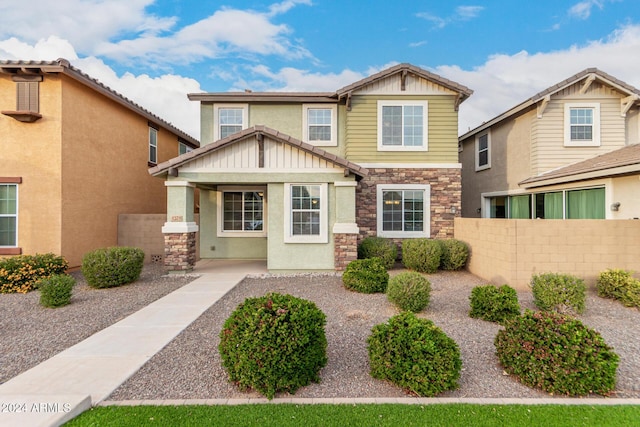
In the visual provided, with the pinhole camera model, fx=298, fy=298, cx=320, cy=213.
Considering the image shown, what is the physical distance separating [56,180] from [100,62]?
1771cm

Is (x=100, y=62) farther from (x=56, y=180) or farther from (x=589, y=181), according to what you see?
(x=589, y=181)

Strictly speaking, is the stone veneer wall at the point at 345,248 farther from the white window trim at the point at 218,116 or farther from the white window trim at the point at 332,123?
the white window trim at the point at 218,116

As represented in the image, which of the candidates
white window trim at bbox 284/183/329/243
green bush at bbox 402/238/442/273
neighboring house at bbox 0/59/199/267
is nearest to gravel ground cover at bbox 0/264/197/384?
neighboring house at bbox 0/59/199/267

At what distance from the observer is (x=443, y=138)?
39.0 feet

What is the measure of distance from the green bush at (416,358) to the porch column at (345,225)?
5869mm

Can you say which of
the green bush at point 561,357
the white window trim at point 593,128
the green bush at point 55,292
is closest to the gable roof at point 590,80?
the white window trim at point 593,128

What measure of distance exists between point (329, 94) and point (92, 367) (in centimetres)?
1115

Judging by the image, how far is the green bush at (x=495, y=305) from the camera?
571 centimetres

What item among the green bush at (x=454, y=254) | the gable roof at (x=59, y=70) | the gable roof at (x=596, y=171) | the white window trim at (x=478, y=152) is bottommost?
the green bush at (x=454, y=254)

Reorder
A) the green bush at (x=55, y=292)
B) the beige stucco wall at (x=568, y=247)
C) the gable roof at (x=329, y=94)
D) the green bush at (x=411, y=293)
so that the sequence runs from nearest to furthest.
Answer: the green bush at (x=411, y=293), the green bush at (x=55, y=292), the beige stucco wall at (x=568, y=247), the gable roof at (x=329, y=94)

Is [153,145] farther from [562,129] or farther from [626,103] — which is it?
[626,103]

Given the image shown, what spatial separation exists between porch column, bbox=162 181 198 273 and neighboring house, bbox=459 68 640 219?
12.8m

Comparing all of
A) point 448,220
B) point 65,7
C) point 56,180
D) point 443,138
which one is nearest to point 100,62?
point 65,7

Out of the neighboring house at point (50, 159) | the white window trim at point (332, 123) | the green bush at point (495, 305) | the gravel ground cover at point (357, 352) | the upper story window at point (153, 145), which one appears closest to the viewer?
the gravel ground cover at point (357, 352)
